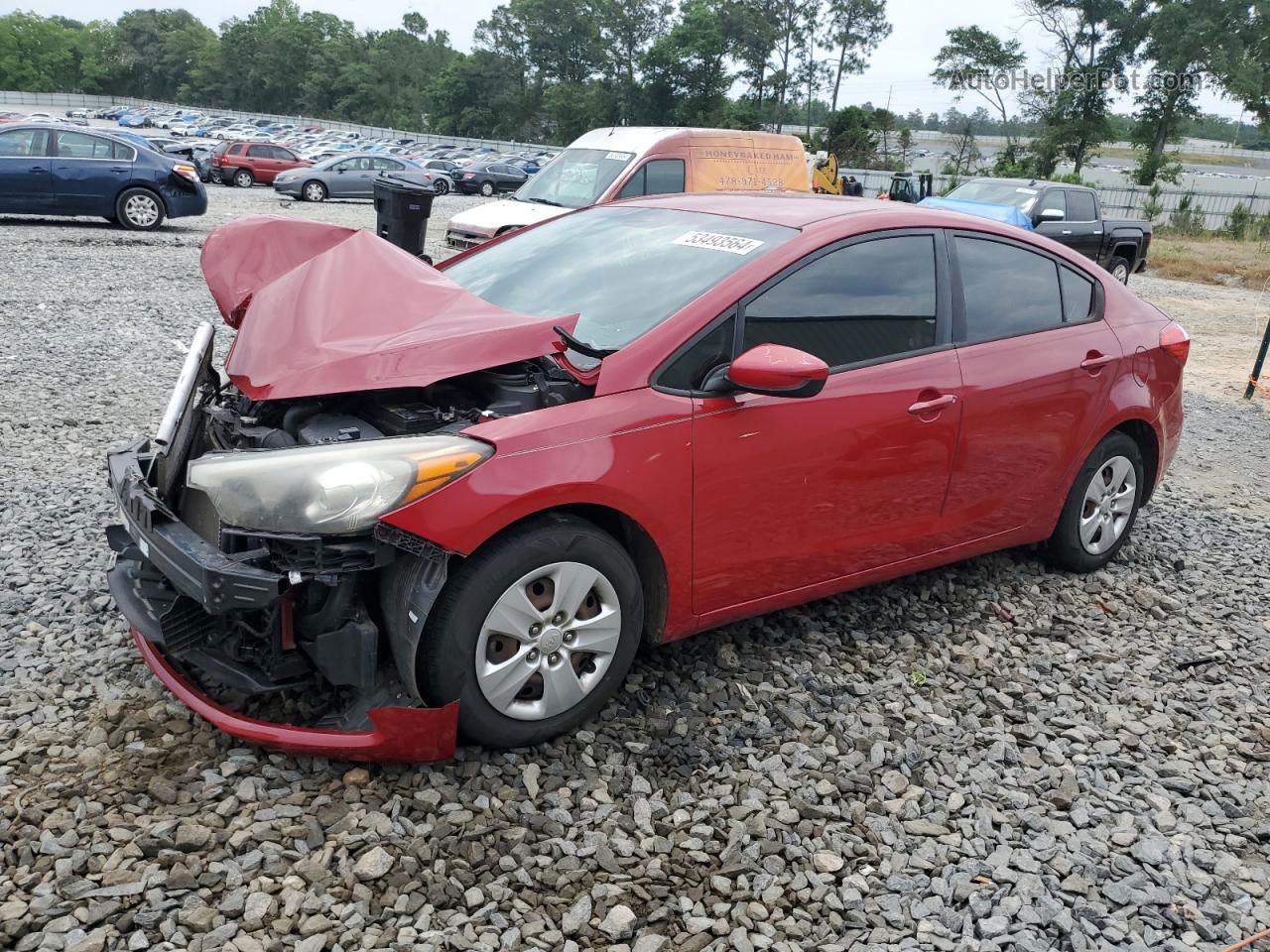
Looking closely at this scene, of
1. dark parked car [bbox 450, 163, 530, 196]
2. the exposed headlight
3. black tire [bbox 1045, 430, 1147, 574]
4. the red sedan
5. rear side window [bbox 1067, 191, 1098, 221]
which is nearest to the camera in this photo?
the exposed headlight

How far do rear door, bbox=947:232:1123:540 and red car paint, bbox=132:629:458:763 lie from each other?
2.20m

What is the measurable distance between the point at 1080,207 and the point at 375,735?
56.4ft

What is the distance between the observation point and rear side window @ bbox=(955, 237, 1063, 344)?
403 centimetres

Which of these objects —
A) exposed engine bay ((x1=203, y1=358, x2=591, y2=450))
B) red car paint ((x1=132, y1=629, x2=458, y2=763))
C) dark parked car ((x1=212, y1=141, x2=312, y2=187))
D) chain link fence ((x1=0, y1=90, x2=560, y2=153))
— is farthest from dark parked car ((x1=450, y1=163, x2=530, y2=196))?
red car paint ((x1=132, y1=629, x2=458, y2=763))

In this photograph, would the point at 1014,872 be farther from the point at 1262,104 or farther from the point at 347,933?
the point at 1262,104

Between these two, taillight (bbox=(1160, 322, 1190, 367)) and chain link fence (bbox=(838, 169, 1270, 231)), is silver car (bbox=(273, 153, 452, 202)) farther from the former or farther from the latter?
taillight (bbox=(1160, 322, 1190, 367))

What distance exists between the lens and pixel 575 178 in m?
13.1

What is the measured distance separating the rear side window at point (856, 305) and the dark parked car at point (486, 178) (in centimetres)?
3225

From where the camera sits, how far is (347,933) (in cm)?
240

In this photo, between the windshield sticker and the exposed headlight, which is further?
the windshield sticker

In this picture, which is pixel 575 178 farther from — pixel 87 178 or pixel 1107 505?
pixel 1107 505

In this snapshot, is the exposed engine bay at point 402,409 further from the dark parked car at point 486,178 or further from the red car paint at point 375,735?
the dark parked car at point 486,178

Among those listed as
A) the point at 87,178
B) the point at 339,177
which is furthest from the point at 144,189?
the point at 339,177

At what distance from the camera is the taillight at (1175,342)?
4766 millimetres
